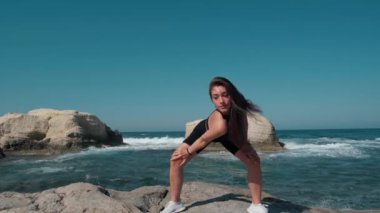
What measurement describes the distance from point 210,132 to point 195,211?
106 centimetres

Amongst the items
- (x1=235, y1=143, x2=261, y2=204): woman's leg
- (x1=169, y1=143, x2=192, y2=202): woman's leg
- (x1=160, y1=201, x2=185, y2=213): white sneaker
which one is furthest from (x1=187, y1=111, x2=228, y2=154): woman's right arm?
(x1=160, y1=201, x2=185, y2=213): white sneaker

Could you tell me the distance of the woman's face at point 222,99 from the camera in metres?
5.11

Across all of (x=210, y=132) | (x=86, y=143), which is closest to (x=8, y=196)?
(x=210, y=132)

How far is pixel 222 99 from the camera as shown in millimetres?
5113

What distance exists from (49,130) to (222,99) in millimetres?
34449

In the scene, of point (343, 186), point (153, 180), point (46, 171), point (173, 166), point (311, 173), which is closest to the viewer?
point (173, 166)

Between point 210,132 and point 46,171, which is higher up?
point 210,132

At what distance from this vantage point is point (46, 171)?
19.1 m

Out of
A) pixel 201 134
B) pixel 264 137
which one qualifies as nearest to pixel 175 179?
pixel 201 134

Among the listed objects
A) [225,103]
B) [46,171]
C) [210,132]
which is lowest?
[46,171]

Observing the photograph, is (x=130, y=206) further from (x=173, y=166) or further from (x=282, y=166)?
(x=282, y=166)

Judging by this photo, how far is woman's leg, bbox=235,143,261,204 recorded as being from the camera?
5.38 m

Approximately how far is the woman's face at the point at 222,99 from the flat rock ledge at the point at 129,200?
132cm

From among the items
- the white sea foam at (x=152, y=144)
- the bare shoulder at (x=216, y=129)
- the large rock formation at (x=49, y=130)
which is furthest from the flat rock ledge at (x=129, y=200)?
the white sea foam at (x=152, y=144)
